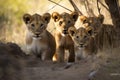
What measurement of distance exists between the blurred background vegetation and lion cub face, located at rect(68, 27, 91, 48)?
8.10 ft

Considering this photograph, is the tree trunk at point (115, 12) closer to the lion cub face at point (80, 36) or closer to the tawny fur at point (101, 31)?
the tawny fur at point (101, 31)

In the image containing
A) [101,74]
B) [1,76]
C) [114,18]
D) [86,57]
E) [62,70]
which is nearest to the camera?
[1,76]

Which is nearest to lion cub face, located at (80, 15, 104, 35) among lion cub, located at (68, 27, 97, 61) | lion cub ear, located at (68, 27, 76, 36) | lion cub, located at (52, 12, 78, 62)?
lion cub, located at (52, 12, 78, 62)

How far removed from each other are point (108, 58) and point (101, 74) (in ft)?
3.09

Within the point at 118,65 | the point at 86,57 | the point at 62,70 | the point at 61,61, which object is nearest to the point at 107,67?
the point at 118,65

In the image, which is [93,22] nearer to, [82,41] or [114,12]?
[114,12]

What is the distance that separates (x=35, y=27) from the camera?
35.2 ft

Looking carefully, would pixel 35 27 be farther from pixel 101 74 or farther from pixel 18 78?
pixel 18 78

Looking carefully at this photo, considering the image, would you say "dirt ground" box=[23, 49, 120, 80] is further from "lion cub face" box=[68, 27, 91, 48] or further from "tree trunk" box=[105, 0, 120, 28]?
"tree trunk" box=[105, 0, 120, 28]

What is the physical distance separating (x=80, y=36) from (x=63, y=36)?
2.19 feet

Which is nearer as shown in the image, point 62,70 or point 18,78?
point 18,78

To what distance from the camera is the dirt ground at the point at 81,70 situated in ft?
27.6

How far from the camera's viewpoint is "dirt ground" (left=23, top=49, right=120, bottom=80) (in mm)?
8422

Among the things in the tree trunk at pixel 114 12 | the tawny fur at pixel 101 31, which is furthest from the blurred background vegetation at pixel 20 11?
the tawny fur at pixel 101 31
